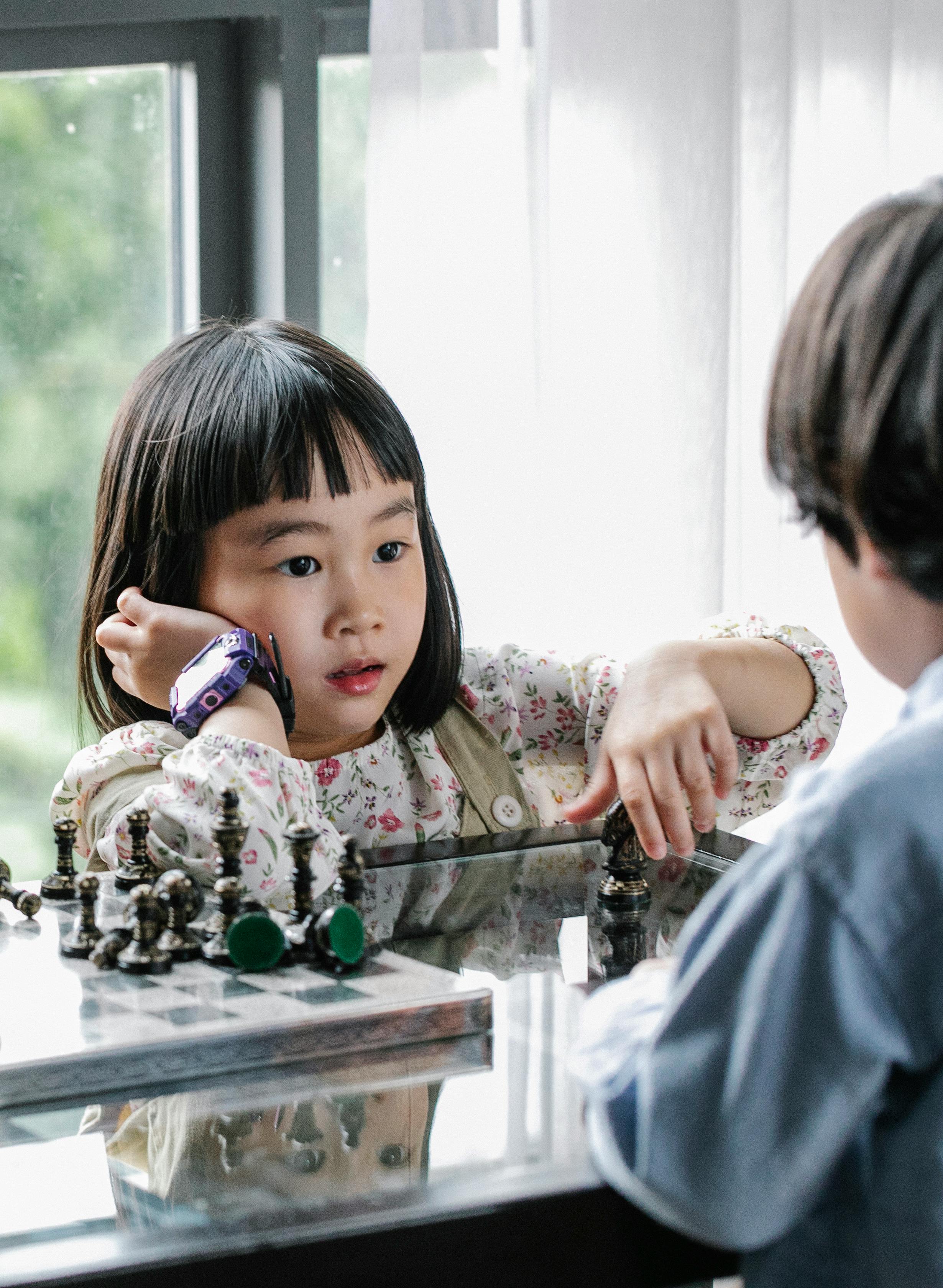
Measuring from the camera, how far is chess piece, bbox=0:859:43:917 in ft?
2.73

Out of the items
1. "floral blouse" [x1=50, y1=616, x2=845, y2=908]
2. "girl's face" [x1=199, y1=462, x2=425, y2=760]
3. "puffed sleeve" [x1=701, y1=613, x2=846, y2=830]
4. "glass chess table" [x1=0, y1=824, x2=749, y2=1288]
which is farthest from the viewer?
"puffed sleeve" [x1=701, y1=613, x2=846, y2=830]

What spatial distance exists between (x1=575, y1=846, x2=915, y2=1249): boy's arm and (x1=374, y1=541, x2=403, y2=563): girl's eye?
32.6 inches

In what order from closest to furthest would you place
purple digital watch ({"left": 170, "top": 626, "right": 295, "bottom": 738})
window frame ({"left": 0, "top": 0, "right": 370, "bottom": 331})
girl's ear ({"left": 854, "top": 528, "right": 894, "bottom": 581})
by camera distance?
girl's ear ({"left": 854, "top": 528, "right": 894, "bottom": 581}) < purple digital watch ({"left": 170, "top": 626, "right": 295, "bottom": 738}) < window frame ({"left": 0, "top": 0, "right": 370, "bottom": 331})

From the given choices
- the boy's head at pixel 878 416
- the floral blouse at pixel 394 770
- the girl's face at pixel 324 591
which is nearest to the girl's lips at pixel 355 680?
the girl's face at pixel 324 591

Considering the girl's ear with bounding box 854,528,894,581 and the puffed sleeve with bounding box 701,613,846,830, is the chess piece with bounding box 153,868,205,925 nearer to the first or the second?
the girl's ear with bounding box 854,528,894,581

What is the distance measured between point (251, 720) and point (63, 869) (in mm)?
200

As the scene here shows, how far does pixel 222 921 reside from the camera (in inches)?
29.5

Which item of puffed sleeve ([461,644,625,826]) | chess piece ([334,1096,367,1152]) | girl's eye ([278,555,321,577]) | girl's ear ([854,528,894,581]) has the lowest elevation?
puffed sleeve ([461,644,625,826])

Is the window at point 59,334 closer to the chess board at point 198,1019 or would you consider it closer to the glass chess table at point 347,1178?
the chess board at point 198,1019

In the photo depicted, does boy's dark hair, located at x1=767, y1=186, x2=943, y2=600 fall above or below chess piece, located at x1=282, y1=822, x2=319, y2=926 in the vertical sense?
above

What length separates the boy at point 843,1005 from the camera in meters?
0.47

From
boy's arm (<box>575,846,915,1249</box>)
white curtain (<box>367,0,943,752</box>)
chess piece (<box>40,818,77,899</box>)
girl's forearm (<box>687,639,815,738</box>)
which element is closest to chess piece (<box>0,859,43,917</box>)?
chess piece (<box>40,818,77,899</box>)

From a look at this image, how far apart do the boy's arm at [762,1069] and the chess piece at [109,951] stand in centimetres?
32

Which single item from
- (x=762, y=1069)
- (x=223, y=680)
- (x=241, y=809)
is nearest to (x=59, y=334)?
(x=223, y=680)
